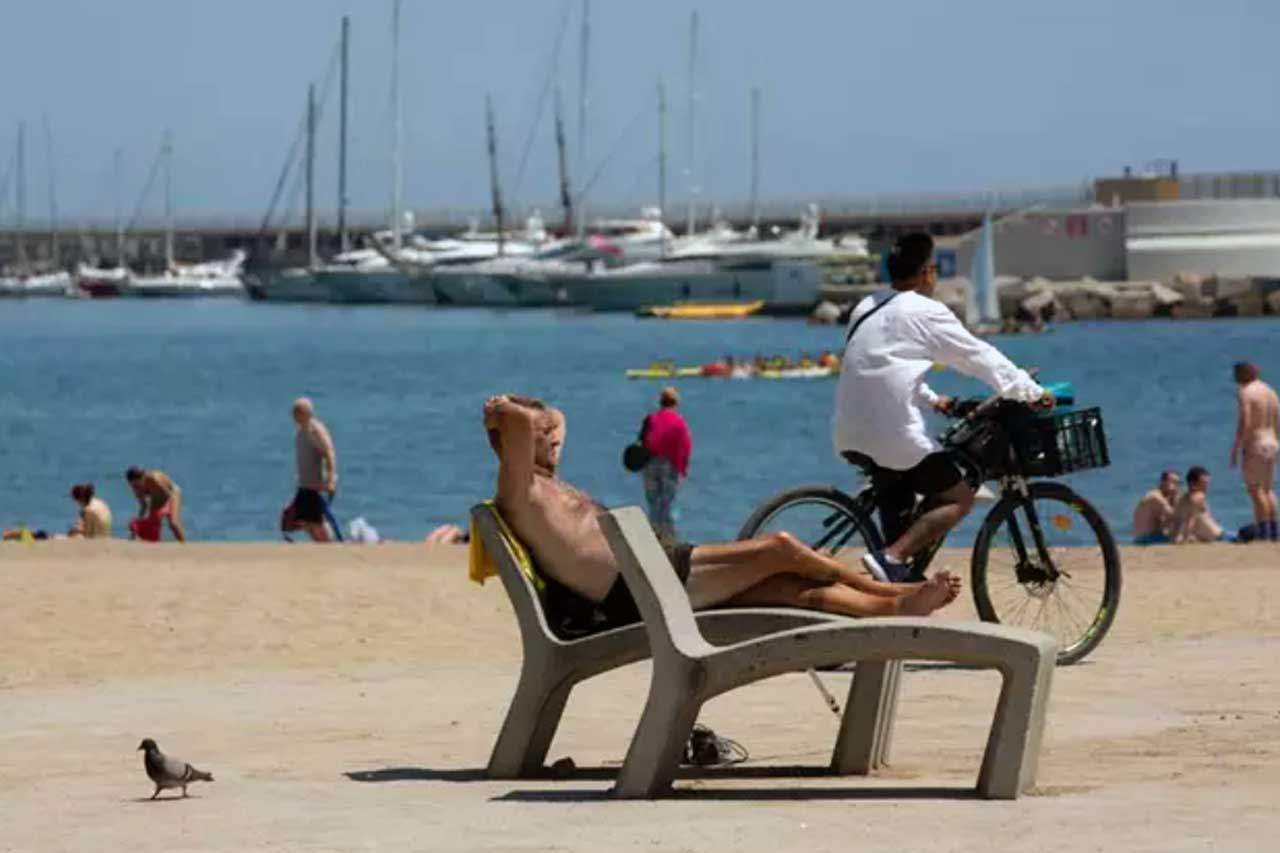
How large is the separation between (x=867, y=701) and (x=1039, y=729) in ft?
2.57

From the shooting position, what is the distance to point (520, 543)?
886 centimetres

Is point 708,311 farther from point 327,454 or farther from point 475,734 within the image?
point 475,734

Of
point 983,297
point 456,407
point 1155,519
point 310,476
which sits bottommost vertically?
point 456,407

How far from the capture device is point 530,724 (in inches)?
355

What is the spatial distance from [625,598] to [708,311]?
13228 cm

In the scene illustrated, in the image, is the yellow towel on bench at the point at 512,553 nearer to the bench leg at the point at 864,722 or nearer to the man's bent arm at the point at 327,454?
the bench leg at the point at 864,722

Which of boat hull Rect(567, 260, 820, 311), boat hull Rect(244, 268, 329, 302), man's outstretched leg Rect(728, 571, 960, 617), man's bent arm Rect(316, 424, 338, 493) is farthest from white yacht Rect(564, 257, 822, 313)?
man's outstretched leg Rect(728, 571, 960, 617)

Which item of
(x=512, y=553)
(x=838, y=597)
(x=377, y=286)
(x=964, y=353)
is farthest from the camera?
(x=377, y=286)

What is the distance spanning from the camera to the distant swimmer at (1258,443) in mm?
22750

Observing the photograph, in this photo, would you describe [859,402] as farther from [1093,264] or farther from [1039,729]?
[1093,264]

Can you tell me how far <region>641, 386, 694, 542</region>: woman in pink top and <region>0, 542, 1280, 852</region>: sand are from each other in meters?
6.00

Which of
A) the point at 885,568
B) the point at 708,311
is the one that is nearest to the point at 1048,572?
the point at 885,568

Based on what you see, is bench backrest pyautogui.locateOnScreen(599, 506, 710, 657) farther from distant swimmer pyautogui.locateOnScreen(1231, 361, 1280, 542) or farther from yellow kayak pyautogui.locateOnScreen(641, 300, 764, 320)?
yellow kayak pyautogui.locateOnScreen(641, 300, 764, 320)

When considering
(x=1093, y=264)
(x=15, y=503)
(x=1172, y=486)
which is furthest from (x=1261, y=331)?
(x=1172, y=486)
